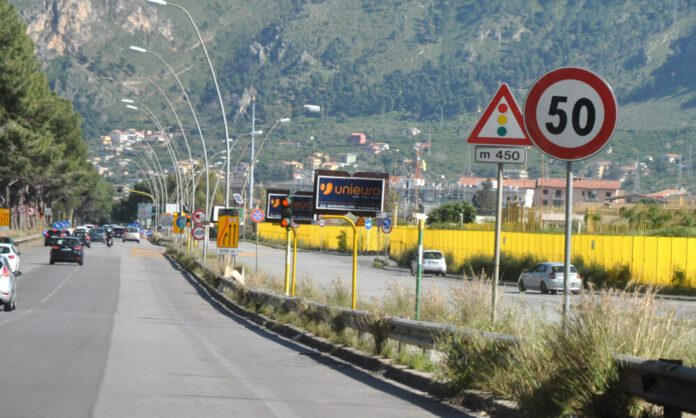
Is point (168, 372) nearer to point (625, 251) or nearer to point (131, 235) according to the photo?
point (625, 251)

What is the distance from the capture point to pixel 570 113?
992 cm

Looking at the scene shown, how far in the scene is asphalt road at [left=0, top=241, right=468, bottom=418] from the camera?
12.0 metres

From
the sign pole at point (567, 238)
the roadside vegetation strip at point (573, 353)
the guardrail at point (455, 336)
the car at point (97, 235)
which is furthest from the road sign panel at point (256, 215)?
the car at point (97, 235)

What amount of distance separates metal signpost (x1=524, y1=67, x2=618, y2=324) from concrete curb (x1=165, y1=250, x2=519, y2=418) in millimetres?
2143

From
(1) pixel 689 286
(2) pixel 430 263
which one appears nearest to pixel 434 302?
(1) pixel 689 286

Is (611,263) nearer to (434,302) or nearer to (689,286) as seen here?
(689,286)

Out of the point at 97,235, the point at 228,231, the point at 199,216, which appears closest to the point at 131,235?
the point at 97,235

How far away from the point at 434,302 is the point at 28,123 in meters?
67.1

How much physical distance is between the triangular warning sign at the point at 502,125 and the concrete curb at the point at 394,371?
284cm

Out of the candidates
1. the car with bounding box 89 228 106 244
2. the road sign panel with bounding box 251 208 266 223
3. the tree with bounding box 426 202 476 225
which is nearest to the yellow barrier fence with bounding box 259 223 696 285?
the road sign panel with bounding box 251 208 266 223

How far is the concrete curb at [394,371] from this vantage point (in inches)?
461

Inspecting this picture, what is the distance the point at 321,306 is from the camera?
21.7m

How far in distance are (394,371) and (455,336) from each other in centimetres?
241

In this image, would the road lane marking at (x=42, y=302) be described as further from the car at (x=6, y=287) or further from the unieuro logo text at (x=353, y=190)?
the unieuro logo text at (x=353, y=190)
